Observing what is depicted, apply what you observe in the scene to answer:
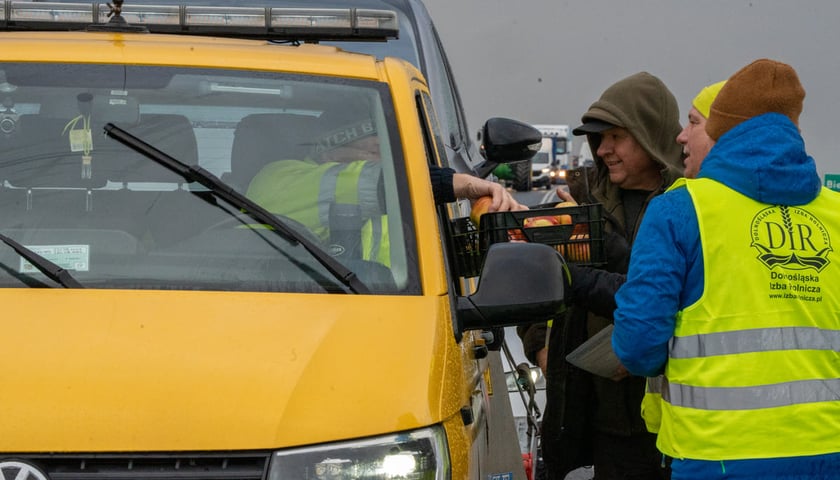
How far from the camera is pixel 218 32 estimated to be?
4.70 meters

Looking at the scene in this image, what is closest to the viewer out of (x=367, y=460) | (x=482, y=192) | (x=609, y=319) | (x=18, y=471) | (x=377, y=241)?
(x=18, y=471)

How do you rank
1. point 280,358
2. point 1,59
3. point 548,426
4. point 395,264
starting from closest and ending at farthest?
point 280,358, point 395,264, point 1,59, point 548,426

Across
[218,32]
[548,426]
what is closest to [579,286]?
[548,426]

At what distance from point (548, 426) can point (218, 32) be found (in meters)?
1.89

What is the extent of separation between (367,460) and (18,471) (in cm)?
72

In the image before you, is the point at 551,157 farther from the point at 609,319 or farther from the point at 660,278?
the point at 660,278

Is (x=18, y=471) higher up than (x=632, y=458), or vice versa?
(x=18, y=471)

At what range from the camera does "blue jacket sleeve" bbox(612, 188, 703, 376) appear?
3.67m

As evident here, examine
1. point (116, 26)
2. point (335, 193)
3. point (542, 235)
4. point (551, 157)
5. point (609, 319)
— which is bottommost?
point (551, 157)

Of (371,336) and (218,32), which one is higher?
(218,32)

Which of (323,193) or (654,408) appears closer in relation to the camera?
(323,193)

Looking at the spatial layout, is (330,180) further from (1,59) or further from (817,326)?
(817,326)

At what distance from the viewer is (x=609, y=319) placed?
499 centimetres

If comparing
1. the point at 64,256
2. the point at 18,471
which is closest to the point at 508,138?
the point at 64,256
